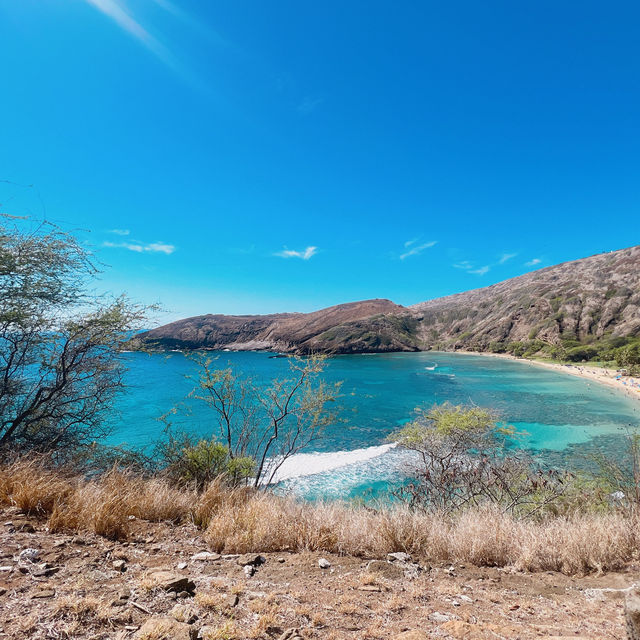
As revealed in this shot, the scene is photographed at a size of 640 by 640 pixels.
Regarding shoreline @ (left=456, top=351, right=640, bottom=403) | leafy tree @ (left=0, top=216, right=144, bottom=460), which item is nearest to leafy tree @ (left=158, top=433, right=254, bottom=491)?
leafy tree @ (left=0, top=216, right=144, bottom=460)

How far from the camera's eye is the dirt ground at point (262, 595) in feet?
8.69

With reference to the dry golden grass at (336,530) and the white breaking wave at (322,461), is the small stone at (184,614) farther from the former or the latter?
the white breaking wave at (322,461)

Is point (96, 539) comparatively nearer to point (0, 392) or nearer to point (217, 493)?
point (217, 493)

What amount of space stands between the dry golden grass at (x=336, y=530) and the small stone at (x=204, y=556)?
19 centimetres

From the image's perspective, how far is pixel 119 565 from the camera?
3.66 m

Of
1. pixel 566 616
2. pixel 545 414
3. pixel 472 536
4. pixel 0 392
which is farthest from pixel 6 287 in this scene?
pixel 545 414

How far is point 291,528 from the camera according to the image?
4957 mm

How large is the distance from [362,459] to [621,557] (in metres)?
20.2

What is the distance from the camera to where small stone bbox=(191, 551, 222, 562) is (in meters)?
4.11

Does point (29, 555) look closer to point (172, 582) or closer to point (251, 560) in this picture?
point (172, 582)

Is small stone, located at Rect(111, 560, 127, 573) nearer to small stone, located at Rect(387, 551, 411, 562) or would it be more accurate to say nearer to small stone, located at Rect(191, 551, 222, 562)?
small stone, located at Rect(191, 551, 222, 562)

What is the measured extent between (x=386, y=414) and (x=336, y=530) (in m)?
34.4

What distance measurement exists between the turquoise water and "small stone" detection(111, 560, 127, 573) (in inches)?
294

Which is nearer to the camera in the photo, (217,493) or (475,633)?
(475,633)
